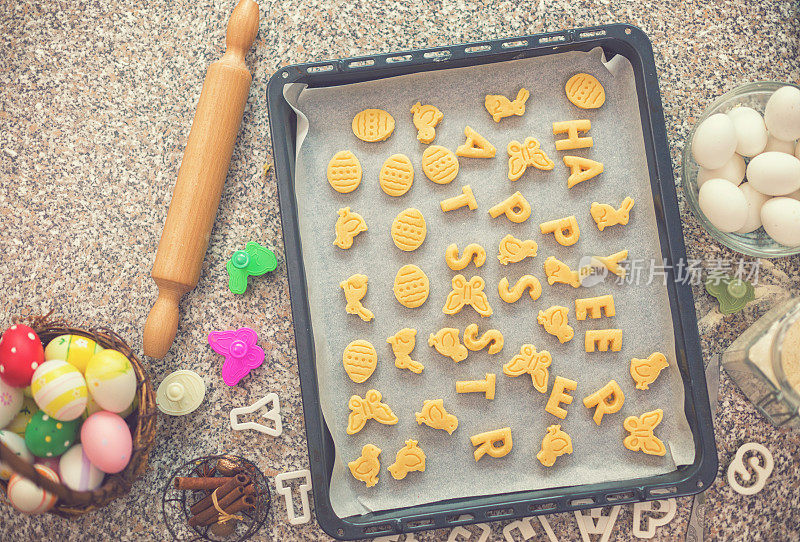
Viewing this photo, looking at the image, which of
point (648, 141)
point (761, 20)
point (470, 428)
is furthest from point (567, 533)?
point (761, 20)

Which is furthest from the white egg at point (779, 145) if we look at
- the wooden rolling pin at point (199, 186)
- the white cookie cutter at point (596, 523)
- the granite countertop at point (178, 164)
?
the wooden rolling pin at point (199, 186)

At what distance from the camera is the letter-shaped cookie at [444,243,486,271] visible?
1021 millimetres

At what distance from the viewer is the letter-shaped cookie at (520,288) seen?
1021mm

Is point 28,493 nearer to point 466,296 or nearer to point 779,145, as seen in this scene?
point 466,296

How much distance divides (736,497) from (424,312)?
67 centimetres

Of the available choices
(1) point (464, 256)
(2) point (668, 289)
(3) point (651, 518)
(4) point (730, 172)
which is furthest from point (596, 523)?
(4) point (730, 172)

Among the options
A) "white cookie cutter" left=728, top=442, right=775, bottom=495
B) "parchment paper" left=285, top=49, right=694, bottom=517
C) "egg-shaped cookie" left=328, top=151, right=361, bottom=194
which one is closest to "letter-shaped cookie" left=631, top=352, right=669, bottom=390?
"parchment paper" left=285, top=49, right=694, bottom=517

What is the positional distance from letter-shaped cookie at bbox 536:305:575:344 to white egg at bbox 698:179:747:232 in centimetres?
29

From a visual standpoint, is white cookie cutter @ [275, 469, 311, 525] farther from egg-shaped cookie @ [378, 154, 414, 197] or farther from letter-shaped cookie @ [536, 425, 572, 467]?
egg-shaped cookie @ [378, 154, 414, 197]

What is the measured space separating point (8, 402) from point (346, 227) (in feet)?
1.89

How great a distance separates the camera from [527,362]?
3.33 ft

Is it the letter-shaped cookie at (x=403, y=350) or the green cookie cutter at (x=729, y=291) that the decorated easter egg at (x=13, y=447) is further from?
the green cookie cutter at (x=729, y=291)

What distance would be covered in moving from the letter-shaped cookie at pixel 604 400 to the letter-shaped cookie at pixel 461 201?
39 centimetres

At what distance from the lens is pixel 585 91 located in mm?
1036
